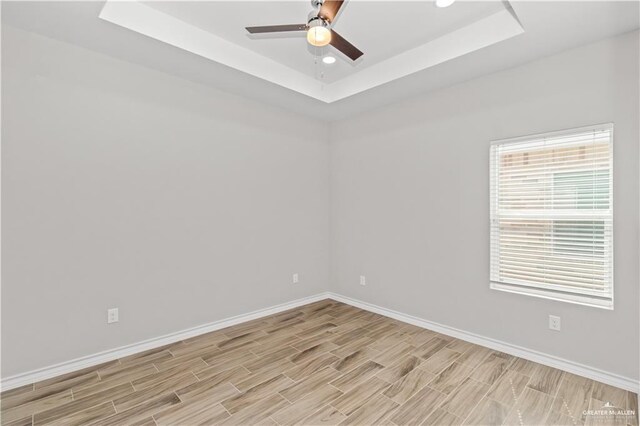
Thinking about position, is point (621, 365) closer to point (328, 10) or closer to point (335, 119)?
point (328, 10)

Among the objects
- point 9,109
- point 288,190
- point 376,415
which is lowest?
point 376,415

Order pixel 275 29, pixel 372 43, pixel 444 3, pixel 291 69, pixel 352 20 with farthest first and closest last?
pixel 291 69, pixel 372 43, pixel 352 20, pixel 444 3, pixel 275 29

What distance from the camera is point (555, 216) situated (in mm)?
2754

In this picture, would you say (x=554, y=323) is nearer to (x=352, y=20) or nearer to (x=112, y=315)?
(x=352, y=20)

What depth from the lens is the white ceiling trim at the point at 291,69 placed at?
97.1 inches

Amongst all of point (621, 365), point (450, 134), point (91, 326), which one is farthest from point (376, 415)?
point (450, 134)

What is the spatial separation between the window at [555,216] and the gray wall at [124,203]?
256cm

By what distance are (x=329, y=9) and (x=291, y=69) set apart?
70.5 inches

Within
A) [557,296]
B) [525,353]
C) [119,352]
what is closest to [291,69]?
[119,352]

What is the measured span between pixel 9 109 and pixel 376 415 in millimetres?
3521

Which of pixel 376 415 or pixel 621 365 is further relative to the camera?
pixel 621 365

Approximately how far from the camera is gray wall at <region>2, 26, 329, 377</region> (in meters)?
2.45

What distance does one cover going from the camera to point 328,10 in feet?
6.18

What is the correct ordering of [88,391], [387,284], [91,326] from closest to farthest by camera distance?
[88,391]
[91,326]
[387,284]
